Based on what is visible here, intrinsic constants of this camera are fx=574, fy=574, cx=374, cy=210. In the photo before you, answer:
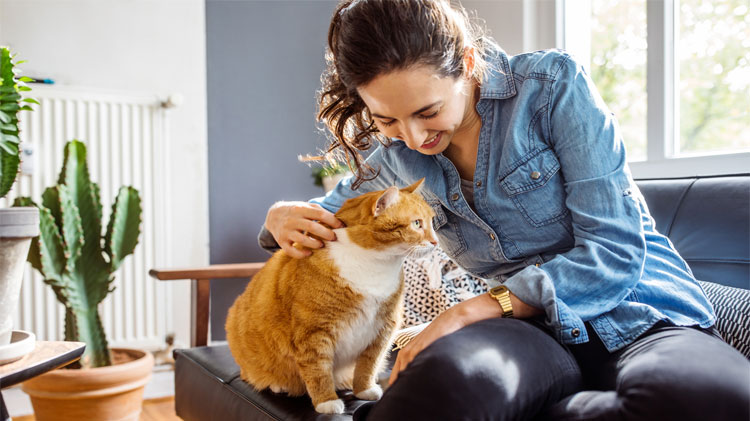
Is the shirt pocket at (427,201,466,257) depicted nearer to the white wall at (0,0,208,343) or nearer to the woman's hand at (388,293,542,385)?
the woman's hand at (388,293,542,385)

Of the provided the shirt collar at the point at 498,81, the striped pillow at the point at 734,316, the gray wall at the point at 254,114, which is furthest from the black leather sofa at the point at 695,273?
the gray wall at the point at 254,114

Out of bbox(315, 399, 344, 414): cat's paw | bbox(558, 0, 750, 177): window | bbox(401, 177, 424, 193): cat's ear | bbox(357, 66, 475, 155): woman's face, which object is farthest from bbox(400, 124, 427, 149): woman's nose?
bbox(558, 0, 750, 177): window

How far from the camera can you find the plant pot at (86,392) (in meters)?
1.73

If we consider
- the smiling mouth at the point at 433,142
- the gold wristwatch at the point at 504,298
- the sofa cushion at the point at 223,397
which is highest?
the smiling mouth at the point at 433,142

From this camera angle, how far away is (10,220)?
3.14 feet

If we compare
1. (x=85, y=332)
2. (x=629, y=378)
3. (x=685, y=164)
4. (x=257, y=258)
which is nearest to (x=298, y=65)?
(x=257, y=258)

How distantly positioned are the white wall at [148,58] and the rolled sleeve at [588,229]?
2.01 m

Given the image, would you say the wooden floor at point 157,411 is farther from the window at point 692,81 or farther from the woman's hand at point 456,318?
the window at point 692,81

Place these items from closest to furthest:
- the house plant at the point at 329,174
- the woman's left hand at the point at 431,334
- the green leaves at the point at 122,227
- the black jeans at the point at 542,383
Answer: the black jeans at the point at 542,383 < the woman's left hand at the point at 431,334 < the green leaves at the point at 122,227 < the house plant at the point at 329,174

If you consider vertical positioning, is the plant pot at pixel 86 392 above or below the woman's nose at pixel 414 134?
below

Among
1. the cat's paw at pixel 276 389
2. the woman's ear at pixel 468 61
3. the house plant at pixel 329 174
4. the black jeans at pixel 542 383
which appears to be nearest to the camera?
the black jeans at pixel 542 383

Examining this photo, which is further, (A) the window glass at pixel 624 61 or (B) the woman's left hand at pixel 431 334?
(A) the window glass at pixel 624 61

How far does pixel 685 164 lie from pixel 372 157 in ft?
3.34

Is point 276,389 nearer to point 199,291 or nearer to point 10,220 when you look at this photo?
point 10,220
